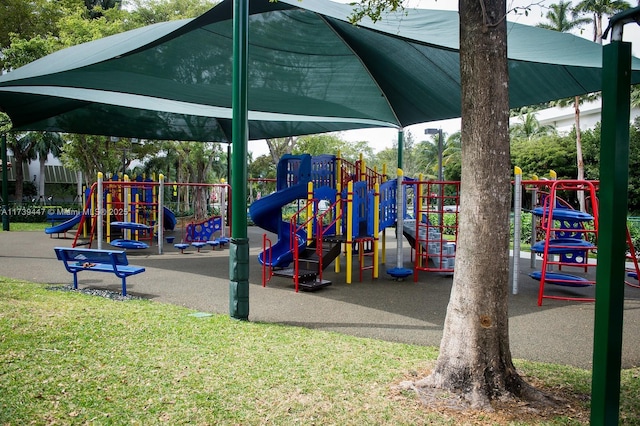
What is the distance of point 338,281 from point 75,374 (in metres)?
6.76

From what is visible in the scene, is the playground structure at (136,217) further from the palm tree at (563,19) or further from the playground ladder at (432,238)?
the palm tree at (563,19)

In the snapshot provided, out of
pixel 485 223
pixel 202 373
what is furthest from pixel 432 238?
pixel 202 373

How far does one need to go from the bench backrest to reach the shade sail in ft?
11.5

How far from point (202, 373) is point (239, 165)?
2.95m

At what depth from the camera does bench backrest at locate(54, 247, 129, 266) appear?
835cm

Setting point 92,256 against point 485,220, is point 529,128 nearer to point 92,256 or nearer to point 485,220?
point 92,256

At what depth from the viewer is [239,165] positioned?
6.63 m

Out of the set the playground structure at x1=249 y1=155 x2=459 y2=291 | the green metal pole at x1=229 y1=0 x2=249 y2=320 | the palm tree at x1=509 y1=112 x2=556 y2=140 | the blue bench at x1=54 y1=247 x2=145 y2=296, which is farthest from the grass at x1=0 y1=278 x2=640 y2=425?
the palm tree at x1=509 y1=112 x2=556 y2=140

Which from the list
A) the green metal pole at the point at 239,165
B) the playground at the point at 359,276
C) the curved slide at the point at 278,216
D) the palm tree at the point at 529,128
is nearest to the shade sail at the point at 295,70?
the green metal pole at the point at 239,165

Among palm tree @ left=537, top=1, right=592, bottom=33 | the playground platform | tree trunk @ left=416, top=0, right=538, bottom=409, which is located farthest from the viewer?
palm tree @ left=537, top=1, right=592, bottom=33

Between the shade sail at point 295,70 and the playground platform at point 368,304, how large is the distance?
3827 mm

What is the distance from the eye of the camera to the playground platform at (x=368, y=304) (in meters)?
6.22

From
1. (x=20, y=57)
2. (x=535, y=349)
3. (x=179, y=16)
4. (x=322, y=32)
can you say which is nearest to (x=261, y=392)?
(x=535, y=349)

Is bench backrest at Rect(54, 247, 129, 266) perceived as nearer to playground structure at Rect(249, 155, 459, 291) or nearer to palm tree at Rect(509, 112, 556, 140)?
playground structure at Rect(249, 155, 459, 291)
